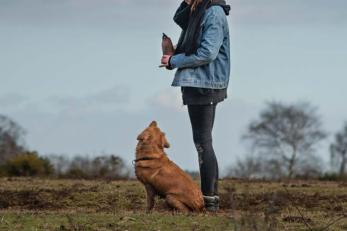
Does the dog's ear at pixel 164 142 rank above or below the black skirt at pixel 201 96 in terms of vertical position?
below

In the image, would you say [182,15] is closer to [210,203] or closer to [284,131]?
[210,203]

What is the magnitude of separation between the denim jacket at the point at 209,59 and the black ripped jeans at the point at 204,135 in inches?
11.0

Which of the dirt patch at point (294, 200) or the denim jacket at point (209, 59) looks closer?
the denim jacket at point (209, 59)

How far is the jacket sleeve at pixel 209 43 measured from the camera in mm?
10664

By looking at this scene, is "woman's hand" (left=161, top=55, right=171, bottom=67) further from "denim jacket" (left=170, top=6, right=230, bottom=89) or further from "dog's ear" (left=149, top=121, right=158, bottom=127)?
"dog's ear" (left=149, top=121, right=158, bottom=127)

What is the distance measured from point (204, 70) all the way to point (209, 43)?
35 cm

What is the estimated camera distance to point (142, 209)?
497 inches

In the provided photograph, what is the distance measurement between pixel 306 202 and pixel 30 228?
5.62m

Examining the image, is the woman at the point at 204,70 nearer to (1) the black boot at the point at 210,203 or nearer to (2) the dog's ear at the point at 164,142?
(1) the black boot at the point at 210,203

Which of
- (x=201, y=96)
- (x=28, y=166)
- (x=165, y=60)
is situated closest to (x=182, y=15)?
(x=165, y=60)

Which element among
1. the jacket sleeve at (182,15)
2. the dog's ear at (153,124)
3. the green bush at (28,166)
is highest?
the jacket sleeve at (182,15)

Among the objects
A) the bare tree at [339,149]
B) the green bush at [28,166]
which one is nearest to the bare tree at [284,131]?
the bare tree at [339,149]

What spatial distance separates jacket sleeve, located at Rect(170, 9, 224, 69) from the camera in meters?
10.7

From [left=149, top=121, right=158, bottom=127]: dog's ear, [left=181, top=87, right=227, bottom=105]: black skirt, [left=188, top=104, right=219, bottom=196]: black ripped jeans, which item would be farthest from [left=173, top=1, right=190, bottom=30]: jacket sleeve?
[left=149, top=121, right=158, bottom=127]: dog's ear
